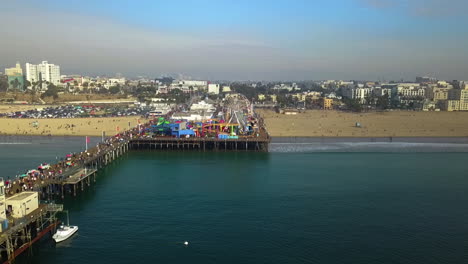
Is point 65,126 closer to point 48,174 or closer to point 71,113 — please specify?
point 71,113

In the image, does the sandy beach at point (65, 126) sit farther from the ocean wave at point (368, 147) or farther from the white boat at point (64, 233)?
the white boat at point (64, 233)

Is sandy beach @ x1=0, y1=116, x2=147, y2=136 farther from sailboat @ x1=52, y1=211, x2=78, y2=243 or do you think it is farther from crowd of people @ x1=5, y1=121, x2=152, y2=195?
sailboat @ x1=52, y1=211, x2=78, y2=243

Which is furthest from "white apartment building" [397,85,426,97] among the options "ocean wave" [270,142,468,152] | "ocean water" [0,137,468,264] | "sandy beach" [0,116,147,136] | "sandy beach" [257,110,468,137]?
"ocean water" [0,137,468,264]

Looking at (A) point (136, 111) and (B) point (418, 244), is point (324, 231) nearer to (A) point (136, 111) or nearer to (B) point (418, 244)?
(B) point (418, 244)

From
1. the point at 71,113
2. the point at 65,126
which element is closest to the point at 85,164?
the point at 65,126

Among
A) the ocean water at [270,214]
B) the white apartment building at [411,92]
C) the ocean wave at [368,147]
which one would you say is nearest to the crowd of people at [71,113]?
the ocean water at [270,214]

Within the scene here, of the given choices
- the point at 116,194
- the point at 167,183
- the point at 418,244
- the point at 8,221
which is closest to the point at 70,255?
Answer: the point at 8,221
